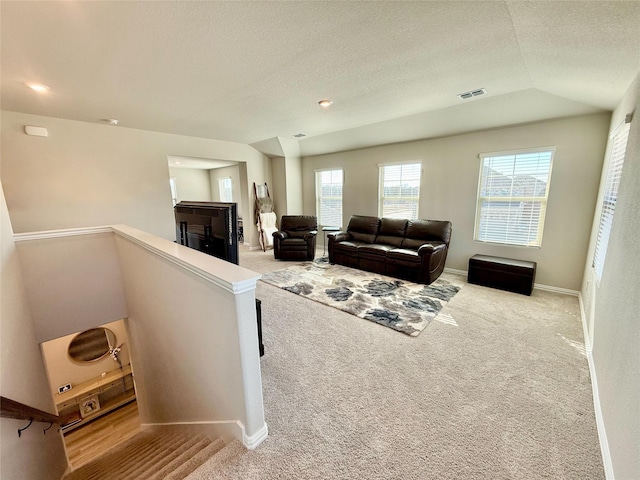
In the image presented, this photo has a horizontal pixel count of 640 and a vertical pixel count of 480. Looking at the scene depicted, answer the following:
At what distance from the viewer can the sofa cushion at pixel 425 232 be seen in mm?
4344

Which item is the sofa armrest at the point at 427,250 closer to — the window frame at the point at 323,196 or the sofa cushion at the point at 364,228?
the sofa cushion at the point at 364,228

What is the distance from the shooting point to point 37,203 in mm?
3729

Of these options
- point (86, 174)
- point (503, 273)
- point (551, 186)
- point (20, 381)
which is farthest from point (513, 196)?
point (86, 174)

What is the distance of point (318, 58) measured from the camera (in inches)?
86.9

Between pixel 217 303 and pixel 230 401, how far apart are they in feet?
2.17

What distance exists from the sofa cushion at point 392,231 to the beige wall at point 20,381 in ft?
15.7

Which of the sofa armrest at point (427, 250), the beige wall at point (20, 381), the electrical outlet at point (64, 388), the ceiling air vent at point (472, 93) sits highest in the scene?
the ceiling air vent at point (472, 93)

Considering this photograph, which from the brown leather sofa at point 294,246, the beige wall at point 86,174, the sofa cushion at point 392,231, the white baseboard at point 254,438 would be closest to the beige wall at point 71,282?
the beige wall at point 86,174

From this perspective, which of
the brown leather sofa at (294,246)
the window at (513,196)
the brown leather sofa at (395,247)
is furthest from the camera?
the brown leather sofa at (294,246)

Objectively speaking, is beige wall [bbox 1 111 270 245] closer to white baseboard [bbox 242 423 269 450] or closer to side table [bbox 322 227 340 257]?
side table [bbox 322 227 340 257]

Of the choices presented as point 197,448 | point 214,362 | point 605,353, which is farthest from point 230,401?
point 605,353

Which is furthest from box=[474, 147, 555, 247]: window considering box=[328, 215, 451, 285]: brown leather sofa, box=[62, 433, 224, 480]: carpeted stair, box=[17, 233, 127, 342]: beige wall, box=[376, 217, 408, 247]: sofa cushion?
box=[17, 233, 127, 342]: beige wall

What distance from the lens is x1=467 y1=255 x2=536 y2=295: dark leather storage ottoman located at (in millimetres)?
3533

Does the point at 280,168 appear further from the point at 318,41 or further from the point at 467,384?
the point at 467,384
